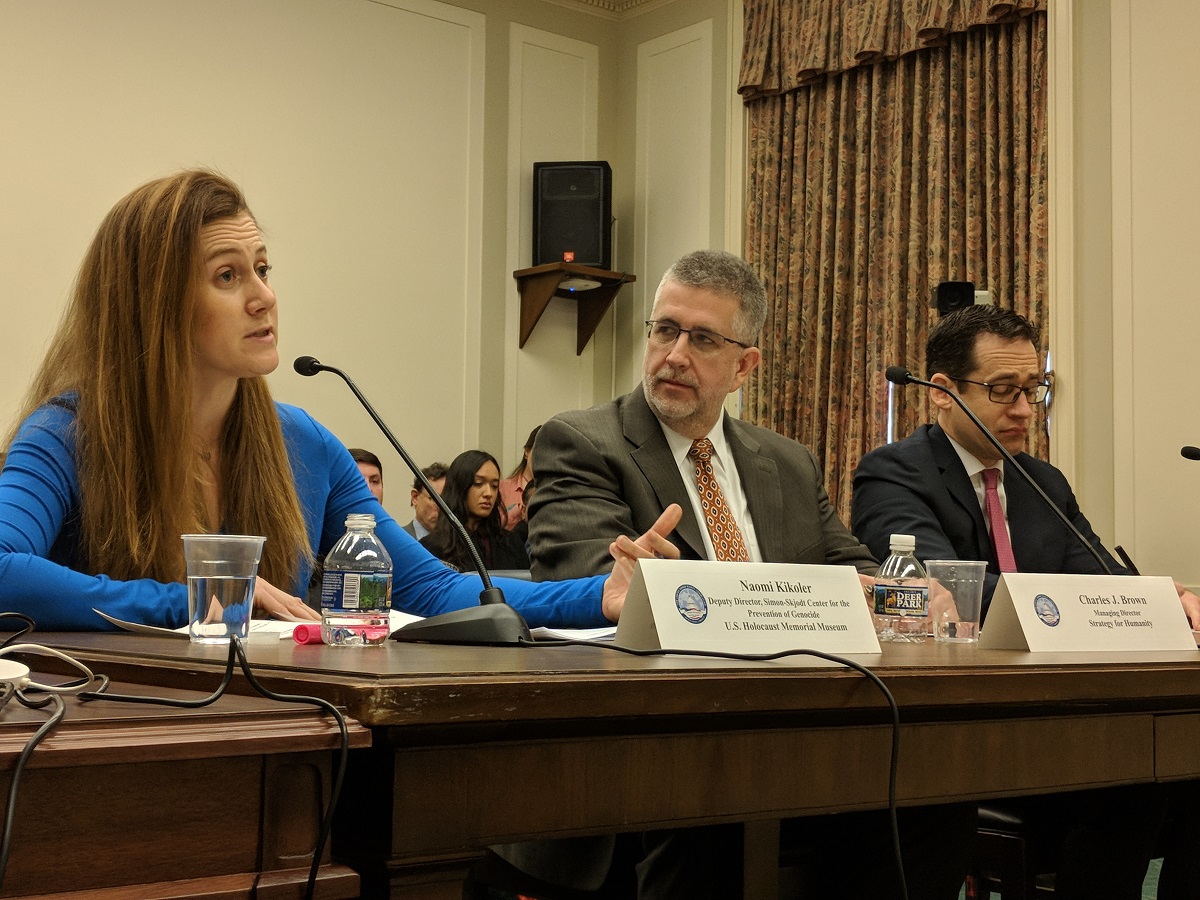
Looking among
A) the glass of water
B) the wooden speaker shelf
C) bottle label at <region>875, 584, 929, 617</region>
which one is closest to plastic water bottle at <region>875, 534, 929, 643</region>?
bottle label at <region>875, 584, 929, 617</region>

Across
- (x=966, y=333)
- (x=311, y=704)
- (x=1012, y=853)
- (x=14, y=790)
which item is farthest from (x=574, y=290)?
(x=14, y=790)

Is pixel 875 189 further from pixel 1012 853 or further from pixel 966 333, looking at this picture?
pixel 1012 853

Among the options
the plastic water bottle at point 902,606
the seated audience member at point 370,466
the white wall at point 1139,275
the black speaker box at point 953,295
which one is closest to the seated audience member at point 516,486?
Answer: the seated audience member at point 370,466

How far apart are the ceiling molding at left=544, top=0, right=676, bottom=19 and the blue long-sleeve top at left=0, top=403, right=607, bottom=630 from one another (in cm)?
472

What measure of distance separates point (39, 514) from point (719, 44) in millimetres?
4882

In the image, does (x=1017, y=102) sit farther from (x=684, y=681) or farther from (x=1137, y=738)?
(x=684, y=681)

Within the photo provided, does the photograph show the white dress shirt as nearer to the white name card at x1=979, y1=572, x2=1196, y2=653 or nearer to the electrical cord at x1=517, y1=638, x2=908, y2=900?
the white name card at x1=979, y1=572, x2=1196, y2=653

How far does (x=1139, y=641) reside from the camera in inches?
65.7

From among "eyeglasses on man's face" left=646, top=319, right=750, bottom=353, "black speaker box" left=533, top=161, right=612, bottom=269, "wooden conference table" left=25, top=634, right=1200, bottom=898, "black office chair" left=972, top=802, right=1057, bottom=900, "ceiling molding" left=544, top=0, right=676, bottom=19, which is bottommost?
"black office chair" left=972, top=802, right=1057, bottom=900

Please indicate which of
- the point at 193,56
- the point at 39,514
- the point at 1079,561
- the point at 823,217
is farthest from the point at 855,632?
the point at 193,56

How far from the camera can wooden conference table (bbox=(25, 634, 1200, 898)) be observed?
2.71 ft

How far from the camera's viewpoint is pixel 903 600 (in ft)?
5.47

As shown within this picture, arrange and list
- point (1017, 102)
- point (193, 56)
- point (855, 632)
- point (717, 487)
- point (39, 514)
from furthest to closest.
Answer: point (193, 56), point (1017, 102), point (717, 487), point (39, 514), point (855, 632)

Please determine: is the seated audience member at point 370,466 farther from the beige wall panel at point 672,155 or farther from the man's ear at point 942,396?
the man's ear at point 942,396
